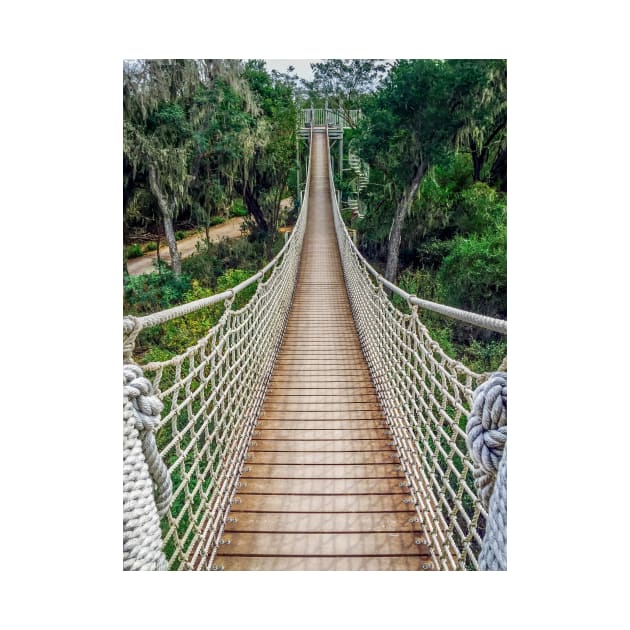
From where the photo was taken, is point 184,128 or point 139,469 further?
point 184,128

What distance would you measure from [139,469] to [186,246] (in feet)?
32.7

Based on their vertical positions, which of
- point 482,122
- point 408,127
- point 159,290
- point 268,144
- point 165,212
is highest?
point 268,144

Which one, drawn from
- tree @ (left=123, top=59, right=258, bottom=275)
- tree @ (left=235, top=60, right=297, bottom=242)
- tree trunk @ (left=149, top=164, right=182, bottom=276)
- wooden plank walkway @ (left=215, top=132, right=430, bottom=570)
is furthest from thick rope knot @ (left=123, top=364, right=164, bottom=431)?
tree @ (left=235, top=60, right=297, bottom=242)

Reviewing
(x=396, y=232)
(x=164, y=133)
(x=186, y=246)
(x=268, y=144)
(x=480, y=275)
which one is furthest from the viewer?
(x=186, y=246)

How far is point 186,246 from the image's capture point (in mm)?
10234

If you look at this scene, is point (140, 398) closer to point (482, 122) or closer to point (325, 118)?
point (482, 122)

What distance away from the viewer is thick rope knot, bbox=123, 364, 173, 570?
0.79 meters

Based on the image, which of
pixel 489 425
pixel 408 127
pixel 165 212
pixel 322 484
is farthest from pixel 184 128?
pixel 489 425

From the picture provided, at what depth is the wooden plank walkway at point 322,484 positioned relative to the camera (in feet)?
4.18

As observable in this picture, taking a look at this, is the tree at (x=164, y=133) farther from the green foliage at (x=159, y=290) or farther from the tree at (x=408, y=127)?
the tree at (x=408, y=127)
